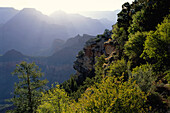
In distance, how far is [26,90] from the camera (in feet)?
77.2

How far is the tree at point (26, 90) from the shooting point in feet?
74.8

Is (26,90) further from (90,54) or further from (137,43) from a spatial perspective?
(90,54)

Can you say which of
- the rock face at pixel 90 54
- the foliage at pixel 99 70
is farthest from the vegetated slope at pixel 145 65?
the rock face at pixel 90 54

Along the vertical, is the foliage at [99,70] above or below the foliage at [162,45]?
below

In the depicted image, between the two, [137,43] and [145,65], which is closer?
[145,65]

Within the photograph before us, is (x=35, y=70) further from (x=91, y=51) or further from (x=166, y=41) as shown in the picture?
(x=91, y=51)

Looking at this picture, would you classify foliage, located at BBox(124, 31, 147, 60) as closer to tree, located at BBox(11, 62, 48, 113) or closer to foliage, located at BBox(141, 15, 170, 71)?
foliage, located at BBox(141, 15, 170, 71)

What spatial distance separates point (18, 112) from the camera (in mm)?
23062

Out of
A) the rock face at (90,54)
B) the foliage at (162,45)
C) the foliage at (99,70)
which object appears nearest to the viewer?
the foliage at (162,45)

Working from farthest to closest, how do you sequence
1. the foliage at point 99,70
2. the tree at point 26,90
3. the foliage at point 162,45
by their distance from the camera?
the foliage at point 99,70 < the tree at point 26,90 < the foliage at point 162,45

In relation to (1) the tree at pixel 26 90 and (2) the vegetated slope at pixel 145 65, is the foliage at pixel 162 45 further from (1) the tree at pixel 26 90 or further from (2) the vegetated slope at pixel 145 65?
(1) the tree at pixel 26 90

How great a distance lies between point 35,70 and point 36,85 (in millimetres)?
3307

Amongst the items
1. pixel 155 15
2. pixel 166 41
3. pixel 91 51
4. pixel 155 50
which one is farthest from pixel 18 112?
pixel 91 51

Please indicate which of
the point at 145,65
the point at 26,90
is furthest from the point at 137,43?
the point at 26,90
